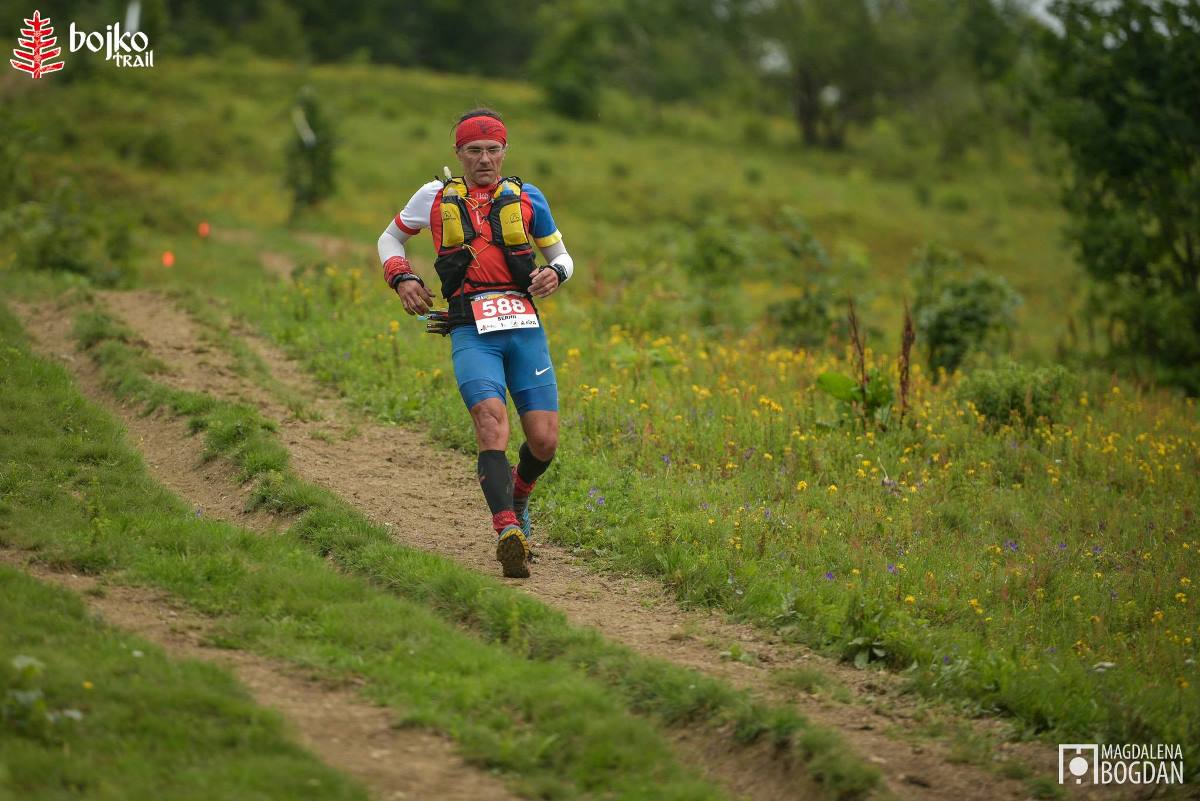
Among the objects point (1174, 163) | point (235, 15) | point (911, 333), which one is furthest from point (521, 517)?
point (235, 15)

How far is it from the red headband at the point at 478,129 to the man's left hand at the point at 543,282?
81cm

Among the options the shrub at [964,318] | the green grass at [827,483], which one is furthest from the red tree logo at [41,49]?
the shrub at [964,318]

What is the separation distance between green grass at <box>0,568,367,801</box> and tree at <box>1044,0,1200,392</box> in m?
15.2

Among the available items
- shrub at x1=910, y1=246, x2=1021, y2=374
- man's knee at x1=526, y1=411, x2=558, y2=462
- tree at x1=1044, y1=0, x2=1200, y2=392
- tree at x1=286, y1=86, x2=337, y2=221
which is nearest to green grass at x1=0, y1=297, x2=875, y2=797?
man's knee at x1=526, y1=411, x2=558, y2=462

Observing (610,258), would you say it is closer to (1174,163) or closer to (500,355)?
(1174,163)

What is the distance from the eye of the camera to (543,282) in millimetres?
7375

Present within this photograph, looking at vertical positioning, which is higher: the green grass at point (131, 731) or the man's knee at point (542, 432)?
the man's knee at point (542, 432)

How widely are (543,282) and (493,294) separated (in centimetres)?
32

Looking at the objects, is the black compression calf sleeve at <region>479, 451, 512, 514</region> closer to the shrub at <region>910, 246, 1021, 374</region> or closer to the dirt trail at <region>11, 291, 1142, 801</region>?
the dirt trail at <region>11, 291, 1142, 801</region>

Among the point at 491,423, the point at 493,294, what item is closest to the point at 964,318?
the point at 493,294

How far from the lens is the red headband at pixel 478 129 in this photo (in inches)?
291

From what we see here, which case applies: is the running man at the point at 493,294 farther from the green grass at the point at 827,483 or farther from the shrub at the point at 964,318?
the shrub at the point at 964,318

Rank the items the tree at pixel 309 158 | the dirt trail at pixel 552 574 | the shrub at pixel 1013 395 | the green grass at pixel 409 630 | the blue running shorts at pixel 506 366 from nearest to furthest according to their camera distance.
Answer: the green grass at pixel 409 630 → the dirt trail at pixel 552 574 → the blue running shorts at pixel 506 366 → the shrub at pixel 1013 395 → the tree at pixel 309 158

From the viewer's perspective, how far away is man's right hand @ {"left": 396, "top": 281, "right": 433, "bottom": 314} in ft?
24.5
